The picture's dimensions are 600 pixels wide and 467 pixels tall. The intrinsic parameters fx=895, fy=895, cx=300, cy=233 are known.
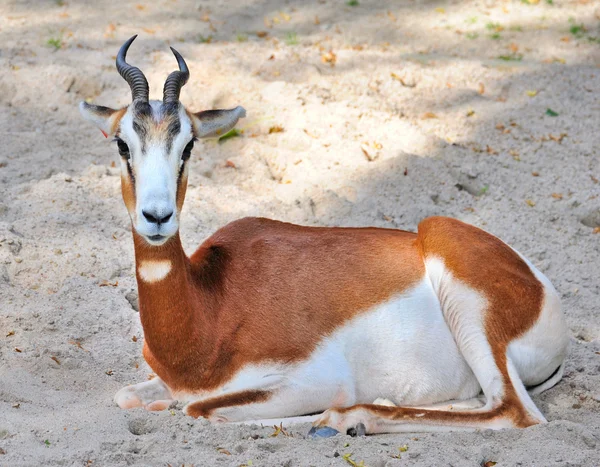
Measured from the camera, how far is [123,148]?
4.20 meters

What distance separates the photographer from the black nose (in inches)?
152

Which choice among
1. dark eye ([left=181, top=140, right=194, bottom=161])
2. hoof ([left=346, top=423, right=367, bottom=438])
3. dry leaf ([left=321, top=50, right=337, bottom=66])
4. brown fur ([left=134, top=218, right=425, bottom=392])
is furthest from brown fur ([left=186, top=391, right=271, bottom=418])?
dry leaf ([left=321, top=50, right=337, bottom=66])

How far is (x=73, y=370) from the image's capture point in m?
4.73

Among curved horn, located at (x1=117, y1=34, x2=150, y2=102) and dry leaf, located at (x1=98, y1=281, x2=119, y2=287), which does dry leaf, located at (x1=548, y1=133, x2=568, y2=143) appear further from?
curved horn, located at (x1=117, y1=34, x2=150, y2=102)

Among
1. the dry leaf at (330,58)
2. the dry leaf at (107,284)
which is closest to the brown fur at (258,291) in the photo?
the dry leaf at (107,284)

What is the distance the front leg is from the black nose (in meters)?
0.98

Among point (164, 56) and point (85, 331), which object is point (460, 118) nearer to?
point (164, 56)

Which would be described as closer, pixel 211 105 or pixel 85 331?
pixel 85 331

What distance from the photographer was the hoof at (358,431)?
13.5ft

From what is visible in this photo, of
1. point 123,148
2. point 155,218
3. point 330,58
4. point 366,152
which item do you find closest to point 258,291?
point 155,218

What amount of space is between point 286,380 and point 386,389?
0.54 meters

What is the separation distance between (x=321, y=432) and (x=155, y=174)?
139cm

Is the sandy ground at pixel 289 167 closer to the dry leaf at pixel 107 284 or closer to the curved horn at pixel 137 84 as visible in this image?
the dry leaf at pixel 107 284

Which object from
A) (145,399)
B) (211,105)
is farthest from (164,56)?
(145,399)
